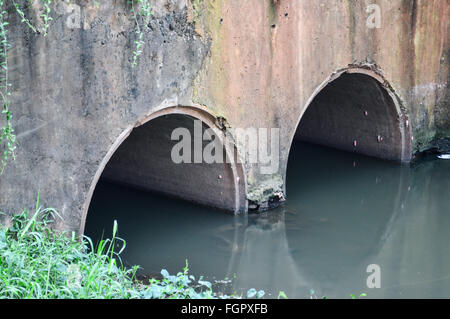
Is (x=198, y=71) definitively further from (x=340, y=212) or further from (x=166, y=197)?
(x=340, y=212)

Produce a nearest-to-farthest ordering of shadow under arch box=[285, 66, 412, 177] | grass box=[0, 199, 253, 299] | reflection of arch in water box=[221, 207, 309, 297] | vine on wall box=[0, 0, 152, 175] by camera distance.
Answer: grass box=[0, 199, 253, 299], vine on wall box=[0, 0, 152, 175], reflection of arch in water box=[221, 207, 309, 297], shadow under arch box=[285, 66, 412, 177]

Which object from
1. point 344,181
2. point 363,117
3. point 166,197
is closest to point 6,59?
point 166,197

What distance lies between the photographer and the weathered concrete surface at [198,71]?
5004mm

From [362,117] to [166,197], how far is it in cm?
293

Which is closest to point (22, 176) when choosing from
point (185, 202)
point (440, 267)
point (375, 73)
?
point (185, 202)

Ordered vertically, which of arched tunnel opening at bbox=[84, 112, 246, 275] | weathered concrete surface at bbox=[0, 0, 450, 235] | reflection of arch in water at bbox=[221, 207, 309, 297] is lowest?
reflection of arch in water at bbox=[221, 207, 309, 297]

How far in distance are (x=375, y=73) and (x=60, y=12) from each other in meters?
4.44

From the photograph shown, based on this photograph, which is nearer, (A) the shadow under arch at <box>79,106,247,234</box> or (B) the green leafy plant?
(B) the green leafy plant

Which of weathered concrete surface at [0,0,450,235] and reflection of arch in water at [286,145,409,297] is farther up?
weathered concrete surface at [0,0,450,235]

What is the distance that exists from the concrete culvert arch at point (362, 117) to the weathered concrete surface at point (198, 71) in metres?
0.05

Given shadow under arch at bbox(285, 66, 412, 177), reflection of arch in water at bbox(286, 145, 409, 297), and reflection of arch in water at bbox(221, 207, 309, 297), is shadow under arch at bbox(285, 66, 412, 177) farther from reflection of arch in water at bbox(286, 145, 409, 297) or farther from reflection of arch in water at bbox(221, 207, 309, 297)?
reflection of arch in water at bbox(221, 207, 309, 297)

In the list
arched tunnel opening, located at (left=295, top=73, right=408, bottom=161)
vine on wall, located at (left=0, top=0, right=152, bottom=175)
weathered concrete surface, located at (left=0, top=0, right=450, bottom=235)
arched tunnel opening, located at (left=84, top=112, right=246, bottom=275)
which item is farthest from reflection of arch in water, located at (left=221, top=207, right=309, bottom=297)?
arched tunnel opening, located at (left=295, top=73, right=408, bottom=161)

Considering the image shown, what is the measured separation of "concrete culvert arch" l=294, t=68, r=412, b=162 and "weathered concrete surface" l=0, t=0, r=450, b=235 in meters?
0.05

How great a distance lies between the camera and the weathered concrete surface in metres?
5.00
